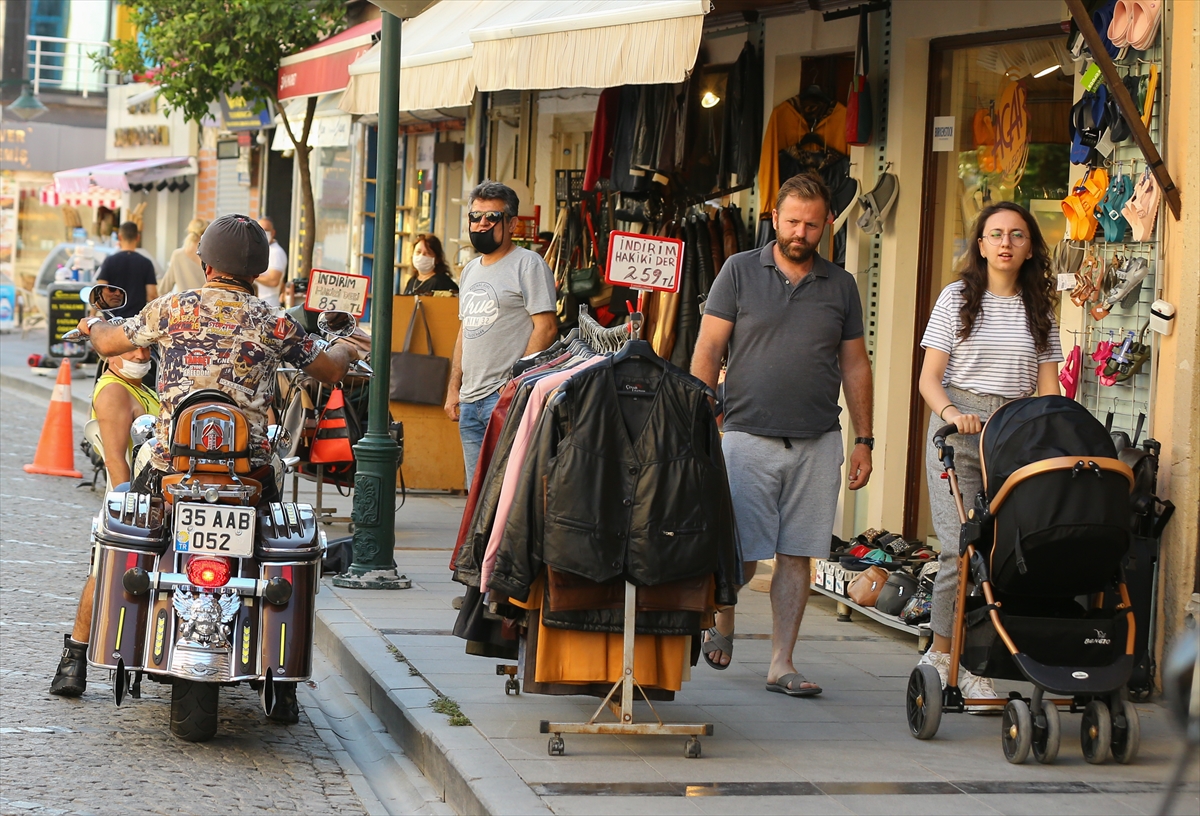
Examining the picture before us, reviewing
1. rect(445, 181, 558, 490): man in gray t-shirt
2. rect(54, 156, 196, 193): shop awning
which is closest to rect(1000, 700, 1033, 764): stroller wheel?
rect(445, 181, 558, 490): man in gray t-shirt

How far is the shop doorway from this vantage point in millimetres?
8492

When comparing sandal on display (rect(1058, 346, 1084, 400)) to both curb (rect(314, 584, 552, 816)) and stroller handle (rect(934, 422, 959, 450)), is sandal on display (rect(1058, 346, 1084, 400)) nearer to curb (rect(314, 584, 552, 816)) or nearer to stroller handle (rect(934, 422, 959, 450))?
stroller handle (rect(934, 422, 959, 450))

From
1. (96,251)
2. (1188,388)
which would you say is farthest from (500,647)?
(96,251)

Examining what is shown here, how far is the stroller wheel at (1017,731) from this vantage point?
567 cm

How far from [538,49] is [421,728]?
428cm

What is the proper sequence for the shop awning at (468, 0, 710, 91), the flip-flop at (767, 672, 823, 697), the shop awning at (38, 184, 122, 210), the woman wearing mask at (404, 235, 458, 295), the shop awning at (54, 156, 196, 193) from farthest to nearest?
the shop awning at (38, 184, 122, 210)
the shop awning at (54, 156, 196, 193)
the woman wearing mask at (404, 235, 458, 295)
the shop awning at (468, 0, 710, 91)
the flip-flop at (767, 672, 823, 697)

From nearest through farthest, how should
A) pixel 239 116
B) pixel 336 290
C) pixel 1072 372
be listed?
pixel 1072 372 < pixel 336 290 < pixel 239 116

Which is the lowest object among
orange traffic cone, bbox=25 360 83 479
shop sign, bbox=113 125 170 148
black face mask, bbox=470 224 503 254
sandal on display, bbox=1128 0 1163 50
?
orange traffic cone, bbox=25 360 83 479

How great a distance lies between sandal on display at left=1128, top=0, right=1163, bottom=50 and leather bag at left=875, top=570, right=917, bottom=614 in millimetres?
2752

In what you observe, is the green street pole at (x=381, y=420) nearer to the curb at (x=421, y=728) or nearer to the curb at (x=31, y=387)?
the curb at (x=421, y=728)

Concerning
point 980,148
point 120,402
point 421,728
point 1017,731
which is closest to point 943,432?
point 1017,731

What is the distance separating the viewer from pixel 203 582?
5.72m

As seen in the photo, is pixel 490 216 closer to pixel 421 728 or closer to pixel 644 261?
pixel 644 261

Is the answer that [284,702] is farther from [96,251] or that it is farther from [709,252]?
[96,251]
